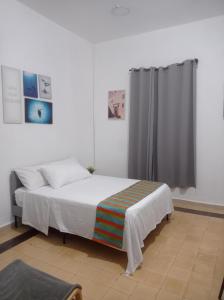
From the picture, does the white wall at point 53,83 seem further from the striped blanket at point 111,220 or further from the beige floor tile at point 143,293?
the beige floor tile at point 143,293

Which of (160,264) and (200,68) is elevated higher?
(200,68)

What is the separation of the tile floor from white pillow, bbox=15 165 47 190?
24.6 inches

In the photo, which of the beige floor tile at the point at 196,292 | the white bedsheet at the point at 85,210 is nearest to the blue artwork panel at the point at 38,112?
the white bedsheet at the point at 85,210

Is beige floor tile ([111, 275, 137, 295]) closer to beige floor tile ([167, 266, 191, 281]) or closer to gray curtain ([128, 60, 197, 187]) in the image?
beige floor tile ([167, 266, 191, 281])

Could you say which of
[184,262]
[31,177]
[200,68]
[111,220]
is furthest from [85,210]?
[200,68]

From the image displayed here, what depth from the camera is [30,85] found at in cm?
318

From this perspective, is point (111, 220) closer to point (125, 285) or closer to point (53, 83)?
point (125, 285)

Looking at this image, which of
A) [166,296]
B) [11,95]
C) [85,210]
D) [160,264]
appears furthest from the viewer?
[11,95]

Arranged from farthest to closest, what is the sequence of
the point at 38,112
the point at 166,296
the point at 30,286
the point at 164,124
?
the point at 164,124 < the point at 38,112 < the point at 166,296 < the point at 30,286

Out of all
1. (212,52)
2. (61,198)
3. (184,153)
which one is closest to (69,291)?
(61,198)

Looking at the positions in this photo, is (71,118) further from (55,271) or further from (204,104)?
(55,271)

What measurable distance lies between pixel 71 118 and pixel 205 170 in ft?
8.01

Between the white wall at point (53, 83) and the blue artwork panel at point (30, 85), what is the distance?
10cm

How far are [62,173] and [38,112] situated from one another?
100 centimetres
